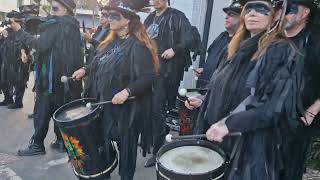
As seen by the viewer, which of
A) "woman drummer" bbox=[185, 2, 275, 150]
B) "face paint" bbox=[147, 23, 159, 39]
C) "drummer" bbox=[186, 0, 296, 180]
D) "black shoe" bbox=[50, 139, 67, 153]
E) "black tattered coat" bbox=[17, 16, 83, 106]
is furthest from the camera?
"black shoe" bbox=[50, 139, 67, 153]

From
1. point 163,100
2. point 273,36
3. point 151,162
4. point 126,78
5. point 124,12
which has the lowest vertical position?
point 151,162

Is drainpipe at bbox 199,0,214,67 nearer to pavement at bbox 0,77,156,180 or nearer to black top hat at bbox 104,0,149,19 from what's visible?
pavement at bbox 0,77,156,180

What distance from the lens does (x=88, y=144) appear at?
3.73m

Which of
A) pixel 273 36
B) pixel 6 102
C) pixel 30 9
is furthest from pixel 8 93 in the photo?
pixel 273 36

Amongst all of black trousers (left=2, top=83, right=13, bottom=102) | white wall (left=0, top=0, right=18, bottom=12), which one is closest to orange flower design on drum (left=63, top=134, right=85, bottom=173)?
black trousers (left=2, top=83, right=13, bottom=102)

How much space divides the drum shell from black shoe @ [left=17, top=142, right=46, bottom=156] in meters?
1.56

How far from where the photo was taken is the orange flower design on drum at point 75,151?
3701 millimetres

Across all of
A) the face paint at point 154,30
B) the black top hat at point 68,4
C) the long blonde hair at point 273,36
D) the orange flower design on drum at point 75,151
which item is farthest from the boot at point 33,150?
the long blonde hair at point 273,36

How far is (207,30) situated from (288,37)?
4.87m

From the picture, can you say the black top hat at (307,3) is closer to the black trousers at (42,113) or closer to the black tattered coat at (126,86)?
the black tattered coat at (126,86)

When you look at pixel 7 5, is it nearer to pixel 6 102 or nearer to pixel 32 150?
pixel 6 102

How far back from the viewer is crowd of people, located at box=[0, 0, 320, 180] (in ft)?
8.18

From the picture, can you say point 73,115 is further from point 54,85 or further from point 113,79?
point 54,85

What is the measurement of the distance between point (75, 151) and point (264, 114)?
6.40ft
